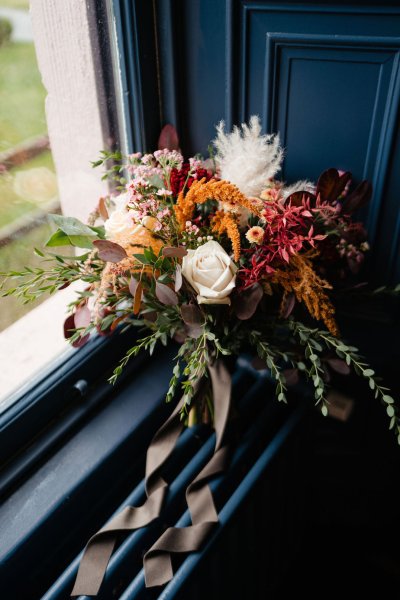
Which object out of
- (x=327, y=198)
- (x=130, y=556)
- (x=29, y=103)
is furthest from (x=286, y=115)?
(x=130, y=556)

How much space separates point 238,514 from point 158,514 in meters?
0.17

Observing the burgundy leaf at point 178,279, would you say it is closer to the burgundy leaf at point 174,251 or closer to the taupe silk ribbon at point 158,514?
the burgundy leaf at point 174,251

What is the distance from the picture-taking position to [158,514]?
1.08 metres

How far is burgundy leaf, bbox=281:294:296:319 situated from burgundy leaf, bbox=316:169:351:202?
21cm

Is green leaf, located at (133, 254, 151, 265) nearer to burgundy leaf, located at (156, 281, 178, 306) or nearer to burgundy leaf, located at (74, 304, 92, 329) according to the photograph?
burgundy leaf, located at (156, 281, 178, 306)

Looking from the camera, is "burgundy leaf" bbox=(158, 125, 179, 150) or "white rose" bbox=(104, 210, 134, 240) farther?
"burgundy leaf" bbox=(158, 125, 179, 150)

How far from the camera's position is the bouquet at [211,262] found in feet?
3.14

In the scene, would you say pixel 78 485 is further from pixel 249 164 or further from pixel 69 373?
pixel 249 164

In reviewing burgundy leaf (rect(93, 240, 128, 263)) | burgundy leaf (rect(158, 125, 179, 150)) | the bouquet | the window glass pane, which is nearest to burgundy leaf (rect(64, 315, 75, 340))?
the bouquet

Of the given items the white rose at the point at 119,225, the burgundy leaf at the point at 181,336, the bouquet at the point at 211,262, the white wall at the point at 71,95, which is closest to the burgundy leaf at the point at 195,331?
the bouquet at the point at 211,262

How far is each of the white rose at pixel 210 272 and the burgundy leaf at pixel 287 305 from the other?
15cm

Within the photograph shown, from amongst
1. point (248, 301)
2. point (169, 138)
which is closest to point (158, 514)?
point (248, 301)

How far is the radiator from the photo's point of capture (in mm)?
1032

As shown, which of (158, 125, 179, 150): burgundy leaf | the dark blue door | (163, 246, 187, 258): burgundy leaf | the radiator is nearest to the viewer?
(163, 246, 187, 258): burgundy leaf
